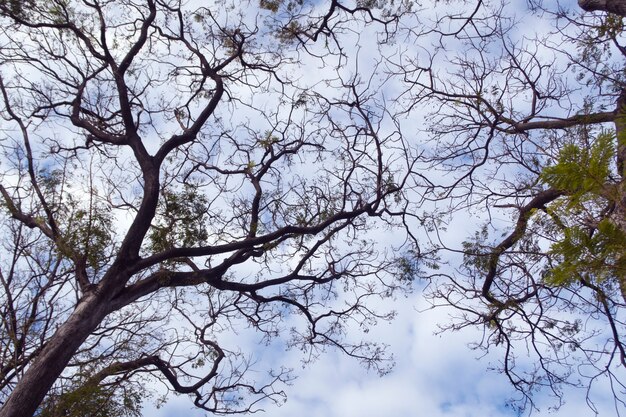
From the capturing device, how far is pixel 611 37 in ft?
19.8

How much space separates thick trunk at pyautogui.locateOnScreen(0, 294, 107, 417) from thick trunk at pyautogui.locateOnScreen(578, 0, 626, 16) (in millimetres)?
5557

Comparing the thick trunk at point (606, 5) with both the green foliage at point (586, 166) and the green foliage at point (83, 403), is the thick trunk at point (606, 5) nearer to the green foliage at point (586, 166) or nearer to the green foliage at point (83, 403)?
the green foliage at point (586, 166)

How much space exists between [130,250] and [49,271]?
1.17 metres

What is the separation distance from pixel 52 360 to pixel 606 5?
596 centimetres

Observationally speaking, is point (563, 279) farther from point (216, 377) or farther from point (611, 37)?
→ point (216, 377)

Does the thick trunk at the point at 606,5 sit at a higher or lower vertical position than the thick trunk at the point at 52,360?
higher

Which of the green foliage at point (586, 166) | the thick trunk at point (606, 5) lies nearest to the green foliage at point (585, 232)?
the green foliage at point (586, 166)

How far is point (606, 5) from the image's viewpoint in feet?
17.2

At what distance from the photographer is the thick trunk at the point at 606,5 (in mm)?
5090

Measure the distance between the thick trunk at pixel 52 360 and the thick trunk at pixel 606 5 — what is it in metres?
5.56

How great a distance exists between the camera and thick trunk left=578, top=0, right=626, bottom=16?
16.7ft

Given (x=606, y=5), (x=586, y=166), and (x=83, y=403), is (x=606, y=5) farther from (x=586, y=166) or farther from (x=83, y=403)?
(x=83, y=403)

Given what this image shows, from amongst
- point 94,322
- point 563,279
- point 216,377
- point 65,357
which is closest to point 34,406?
point 65,357

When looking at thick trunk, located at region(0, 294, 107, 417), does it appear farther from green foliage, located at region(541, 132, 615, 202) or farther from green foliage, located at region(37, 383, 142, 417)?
green foliage, located at region(541, 132, 615, 202)
